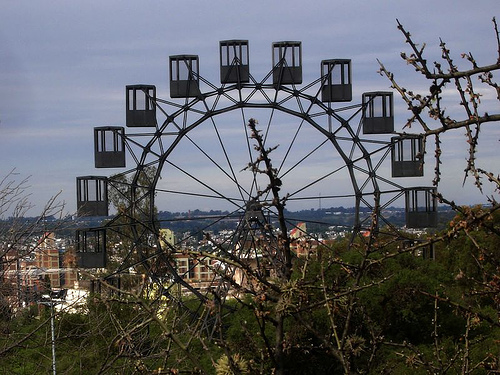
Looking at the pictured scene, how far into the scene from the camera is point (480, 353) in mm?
13828

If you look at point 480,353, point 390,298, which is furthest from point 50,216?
point 390,298

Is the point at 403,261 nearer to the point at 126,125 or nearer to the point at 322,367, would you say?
the point at 322,367

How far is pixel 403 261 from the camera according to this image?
18922 millimetres

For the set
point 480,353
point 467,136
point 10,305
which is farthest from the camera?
point 480,353

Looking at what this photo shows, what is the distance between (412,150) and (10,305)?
38.8 feet

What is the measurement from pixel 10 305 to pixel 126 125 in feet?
32.8

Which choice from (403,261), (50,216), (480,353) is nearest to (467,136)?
(50,216)

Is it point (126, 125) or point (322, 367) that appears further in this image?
point (126, 125)

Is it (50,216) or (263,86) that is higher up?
(263,86)

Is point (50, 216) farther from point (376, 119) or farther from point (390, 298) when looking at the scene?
point (376, 119)

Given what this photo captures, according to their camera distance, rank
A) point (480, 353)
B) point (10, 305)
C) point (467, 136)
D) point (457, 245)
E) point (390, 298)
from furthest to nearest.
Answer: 1. point (457, 245)
2. point (390, 298)
3. point (480, 353)
4. point (10, 305)
5. point (467, 136)

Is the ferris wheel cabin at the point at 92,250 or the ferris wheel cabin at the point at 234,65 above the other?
the ferris wheel cabin at the point at 234,65

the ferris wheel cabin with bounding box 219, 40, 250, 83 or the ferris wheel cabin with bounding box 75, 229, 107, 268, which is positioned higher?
the ferris wheel cabin with bounding box 219, 40, 250, 83

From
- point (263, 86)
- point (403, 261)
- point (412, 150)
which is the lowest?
point (403, 261)
